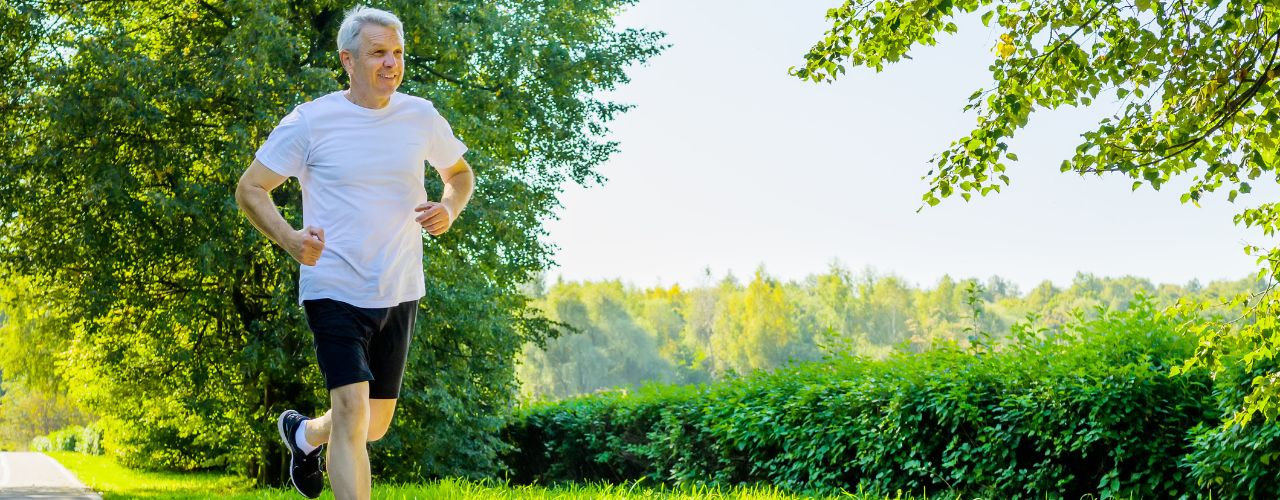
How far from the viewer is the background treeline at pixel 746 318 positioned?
109750 millimetres

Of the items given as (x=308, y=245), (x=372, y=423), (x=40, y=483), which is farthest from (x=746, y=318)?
(x=308, y=245)

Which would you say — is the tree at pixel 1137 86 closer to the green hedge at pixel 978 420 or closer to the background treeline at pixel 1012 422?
the background treeline at pixel 1012 422

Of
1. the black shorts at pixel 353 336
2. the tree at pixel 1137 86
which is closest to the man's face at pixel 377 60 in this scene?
the black shorts at pixel 353 336

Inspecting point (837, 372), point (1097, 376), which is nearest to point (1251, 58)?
point (1097, 376)

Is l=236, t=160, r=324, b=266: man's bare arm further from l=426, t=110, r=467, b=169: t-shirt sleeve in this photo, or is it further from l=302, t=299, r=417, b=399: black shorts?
l=426, t=110, r=467, b=169: t-shirt sleeve

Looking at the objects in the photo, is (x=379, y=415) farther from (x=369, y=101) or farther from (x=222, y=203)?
(x=222, y=203)

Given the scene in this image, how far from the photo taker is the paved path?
14.8 meters

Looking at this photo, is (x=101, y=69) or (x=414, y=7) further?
(x=414, y=7)

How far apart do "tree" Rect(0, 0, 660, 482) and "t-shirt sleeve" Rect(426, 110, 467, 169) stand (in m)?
9.70

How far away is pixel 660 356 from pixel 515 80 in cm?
10098

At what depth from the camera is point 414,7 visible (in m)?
15.5

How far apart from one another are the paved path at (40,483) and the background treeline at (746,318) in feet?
232

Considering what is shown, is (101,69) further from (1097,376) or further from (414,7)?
(1097,376)

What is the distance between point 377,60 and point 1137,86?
4.00m
